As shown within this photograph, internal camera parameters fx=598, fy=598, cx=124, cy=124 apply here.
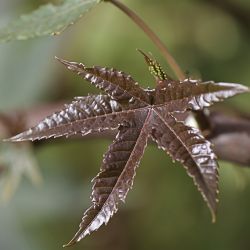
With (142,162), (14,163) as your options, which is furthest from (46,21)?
(142,162)

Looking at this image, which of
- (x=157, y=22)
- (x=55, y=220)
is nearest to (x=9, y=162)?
(x=55, y=220)

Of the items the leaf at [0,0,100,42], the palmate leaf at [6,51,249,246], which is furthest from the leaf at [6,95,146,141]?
the leaf at [0,0,100,42]

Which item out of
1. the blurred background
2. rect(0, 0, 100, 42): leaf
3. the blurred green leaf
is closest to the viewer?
rect(0, 0, 100, 42): leaf

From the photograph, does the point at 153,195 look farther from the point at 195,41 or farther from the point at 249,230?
the point at 195,41

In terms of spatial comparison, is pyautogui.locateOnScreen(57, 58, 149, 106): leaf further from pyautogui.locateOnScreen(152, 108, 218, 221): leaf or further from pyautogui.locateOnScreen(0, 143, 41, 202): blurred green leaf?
pyautogui.locateOnScreen(0, 143, 41, 202): blurred green leaf

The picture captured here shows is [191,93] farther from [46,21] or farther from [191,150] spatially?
[46,21]

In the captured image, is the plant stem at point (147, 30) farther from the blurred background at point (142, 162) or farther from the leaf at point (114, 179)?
the blurred background at point (142, 162)

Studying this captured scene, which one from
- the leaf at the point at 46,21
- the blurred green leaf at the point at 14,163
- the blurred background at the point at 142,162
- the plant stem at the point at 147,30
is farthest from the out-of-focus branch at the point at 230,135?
the blurred background at the point at 142,162
